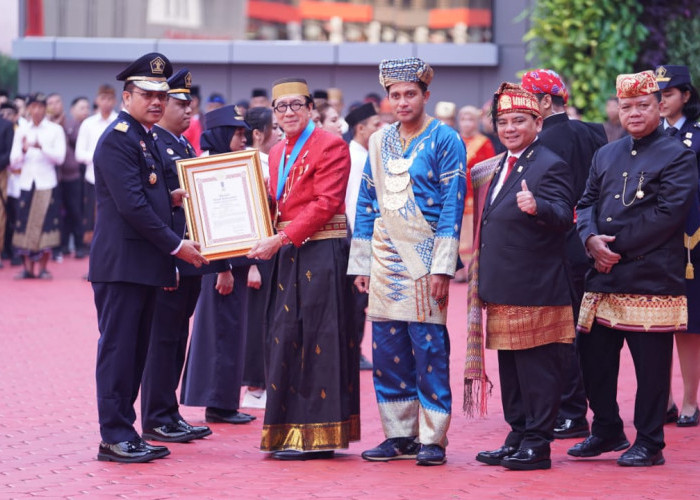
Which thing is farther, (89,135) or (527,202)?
(89,135)

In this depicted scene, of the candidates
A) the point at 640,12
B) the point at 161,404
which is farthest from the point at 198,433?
the point at 640,12

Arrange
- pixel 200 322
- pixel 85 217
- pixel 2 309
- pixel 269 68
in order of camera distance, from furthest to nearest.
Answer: pixel 269 68, pixel 85 217, pixel 2 309, pixel 200 322

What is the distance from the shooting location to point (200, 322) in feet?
29.2

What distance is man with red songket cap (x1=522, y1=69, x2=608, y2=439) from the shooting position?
7.97 metres

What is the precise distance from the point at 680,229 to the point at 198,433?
327cm

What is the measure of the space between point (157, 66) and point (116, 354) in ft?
5.60

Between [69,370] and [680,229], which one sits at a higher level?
[680,229]

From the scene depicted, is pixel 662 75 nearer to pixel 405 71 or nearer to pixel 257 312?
pixel 405 71

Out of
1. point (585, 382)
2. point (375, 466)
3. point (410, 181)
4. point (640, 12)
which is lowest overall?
point (375, 466)

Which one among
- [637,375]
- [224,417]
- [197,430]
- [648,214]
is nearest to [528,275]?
[648,214]

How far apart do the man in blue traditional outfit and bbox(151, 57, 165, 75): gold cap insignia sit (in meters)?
1.31

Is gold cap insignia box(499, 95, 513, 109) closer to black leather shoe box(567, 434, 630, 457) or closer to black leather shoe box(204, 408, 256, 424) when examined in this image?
black leather shoe box(567, 434, 630, 457)

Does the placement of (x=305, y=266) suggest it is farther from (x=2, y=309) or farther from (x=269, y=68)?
(x=269, y=68)

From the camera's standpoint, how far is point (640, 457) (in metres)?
7.16
